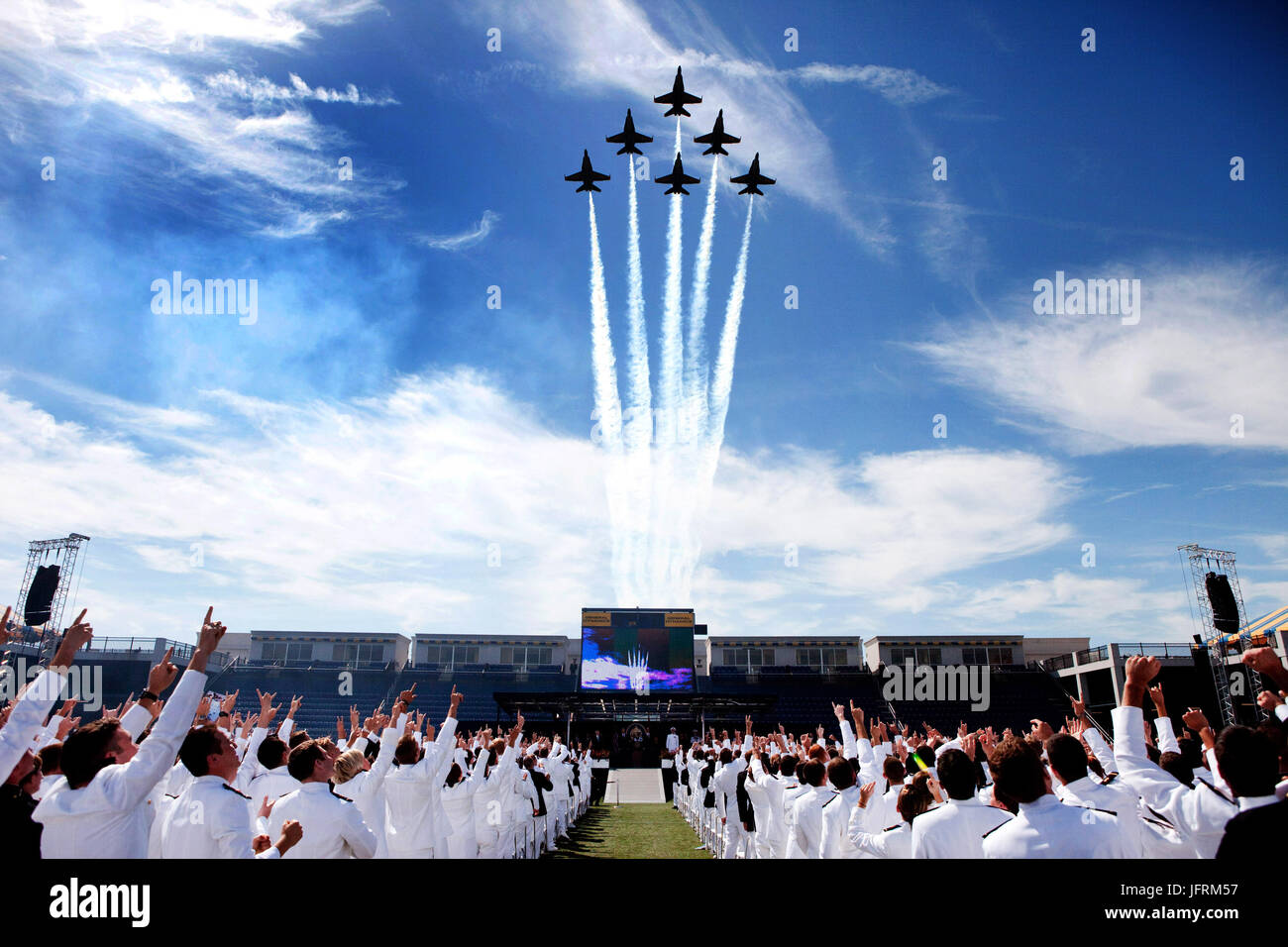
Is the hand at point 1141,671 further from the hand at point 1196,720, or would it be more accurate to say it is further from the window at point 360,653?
the window at point 360,653

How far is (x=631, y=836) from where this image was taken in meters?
19.6

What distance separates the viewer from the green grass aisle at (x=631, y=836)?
1623 cm

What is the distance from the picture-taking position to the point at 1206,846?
4113 mm

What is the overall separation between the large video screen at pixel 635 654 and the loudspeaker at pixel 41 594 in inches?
1415

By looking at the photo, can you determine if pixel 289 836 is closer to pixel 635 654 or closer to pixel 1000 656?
pixel 635 654

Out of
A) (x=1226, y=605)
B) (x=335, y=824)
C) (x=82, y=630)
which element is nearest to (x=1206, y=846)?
(x=335, y=824)

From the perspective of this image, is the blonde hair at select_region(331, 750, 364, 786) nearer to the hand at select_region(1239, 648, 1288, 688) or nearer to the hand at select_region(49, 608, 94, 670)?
the hand at select_region(49, 608, 94, 670)

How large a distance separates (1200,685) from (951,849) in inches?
1954

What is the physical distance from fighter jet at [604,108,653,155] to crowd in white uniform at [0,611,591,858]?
1199 inches

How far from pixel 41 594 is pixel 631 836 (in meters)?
47.0

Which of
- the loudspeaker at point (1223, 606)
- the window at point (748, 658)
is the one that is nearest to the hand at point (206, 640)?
the loudspeaker at point (1223, 606)

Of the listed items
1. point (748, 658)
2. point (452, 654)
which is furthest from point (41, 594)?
point (748, 658)
